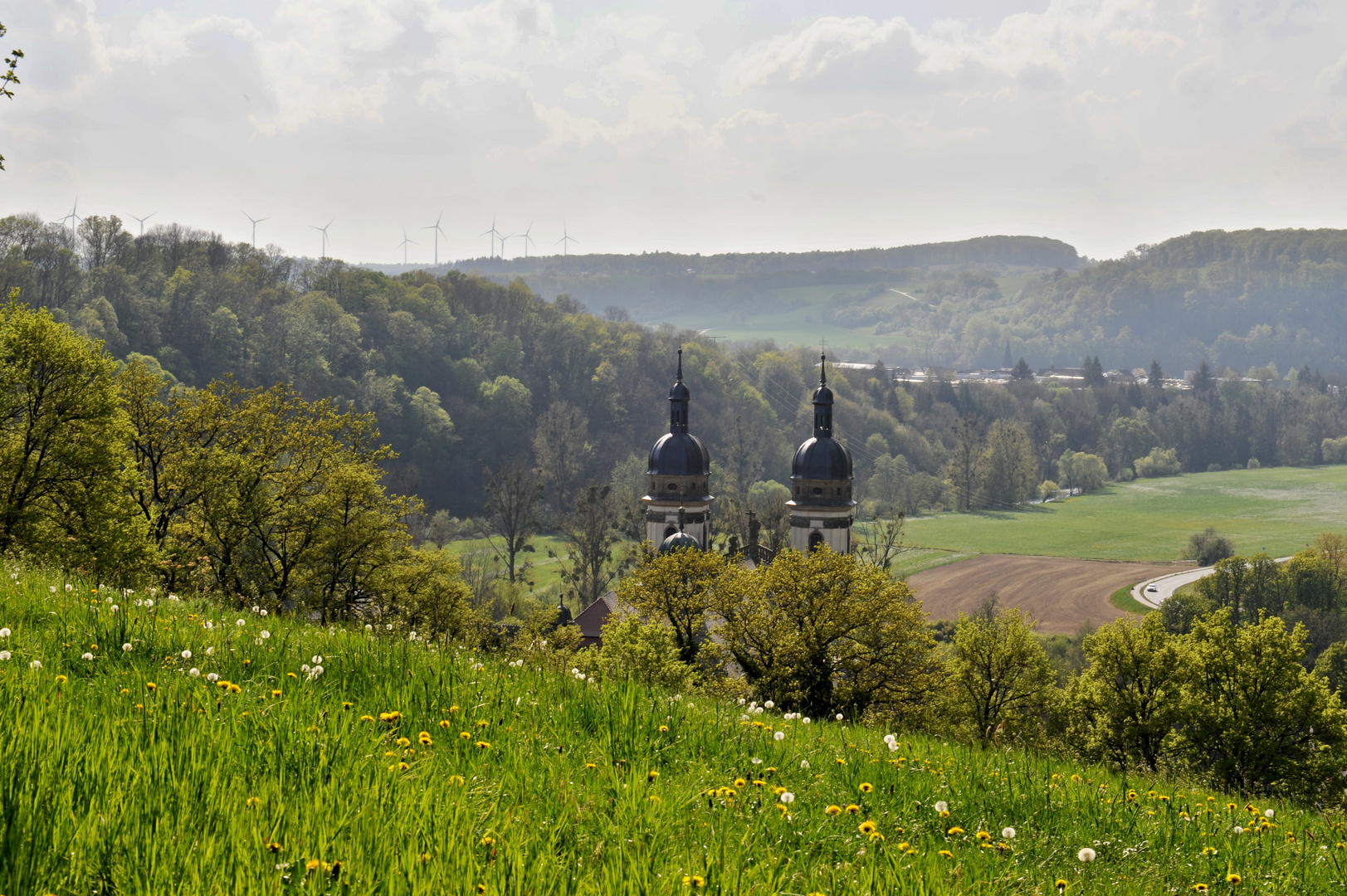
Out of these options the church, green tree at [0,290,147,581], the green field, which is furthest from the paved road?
green tree at [0,290,147,581]

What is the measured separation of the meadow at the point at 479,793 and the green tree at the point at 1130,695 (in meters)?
30.3

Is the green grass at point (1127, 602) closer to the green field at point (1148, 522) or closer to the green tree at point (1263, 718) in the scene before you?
the green field at point (1148, 522)

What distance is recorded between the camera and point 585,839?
4453 millimetres

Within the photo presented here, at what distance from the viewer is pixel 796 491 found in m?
65.0

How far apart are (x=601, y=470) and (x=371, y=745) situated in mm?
160339

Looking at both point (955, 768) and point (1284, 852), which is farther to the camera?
point (955, 768)

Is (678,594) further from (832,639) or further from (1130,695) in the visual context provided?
(1130,695)

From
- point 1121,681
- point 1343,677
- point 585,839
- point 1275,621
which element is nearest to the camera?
point 585,839

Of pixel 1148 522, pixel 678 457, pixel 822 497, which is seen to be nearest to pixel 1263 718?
pixel 822 497

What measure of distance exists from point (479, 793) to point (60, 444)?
28.1m

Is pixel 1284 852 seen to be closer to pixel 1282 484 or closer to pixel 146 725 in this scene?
pixel 146 725

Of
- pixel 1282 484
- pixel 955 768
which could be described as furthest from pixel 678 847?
pixel 1282 484

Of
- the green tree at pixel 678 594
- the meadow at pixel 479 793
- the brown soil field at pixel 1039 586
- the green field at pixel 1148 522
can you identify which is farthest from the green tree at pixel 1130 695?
the green field at pixel 1148 522

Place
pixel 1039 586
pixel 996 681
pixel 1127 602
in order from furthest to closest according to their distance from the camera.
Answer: pixel 1039 586, pixel 1127 602, pixel 996 681
